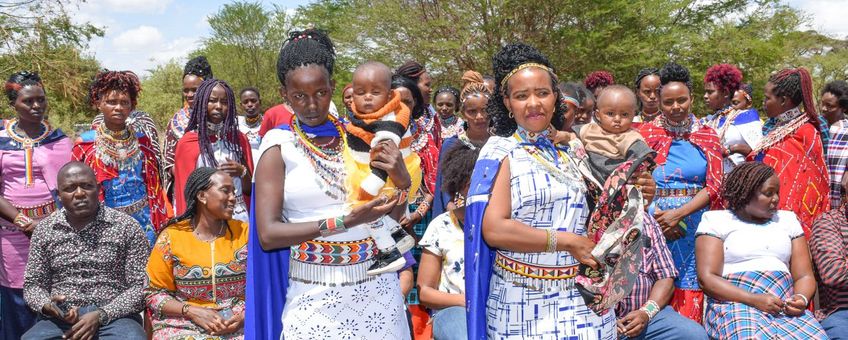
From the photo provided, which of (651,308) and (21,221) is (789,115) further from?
(21,221)

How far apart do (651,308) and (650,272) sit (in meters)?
0.26

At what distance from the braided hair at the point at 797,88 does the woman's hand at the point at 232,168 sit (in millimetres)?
4037

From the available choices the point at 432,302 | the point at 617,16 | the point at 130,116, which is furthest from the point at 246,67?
the point at 432,302

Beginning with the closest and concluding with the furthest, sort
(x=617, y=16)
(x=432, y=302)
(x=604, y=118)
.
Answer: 1. (x=604, y=118)
2. (x=432, y=302)
3. (x=617, y=16)

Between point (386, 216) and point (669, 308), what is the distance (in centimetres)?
218

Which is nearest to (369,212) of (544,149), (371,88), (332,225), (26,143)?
(332,225)

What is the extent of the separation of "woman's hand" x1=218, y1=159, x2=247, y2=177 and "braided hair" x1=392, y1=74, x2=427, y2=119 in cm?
174

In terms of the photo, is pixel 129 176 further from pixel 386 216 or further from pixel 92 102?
pixel 386 216

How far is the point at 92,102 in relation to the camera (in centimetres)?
536

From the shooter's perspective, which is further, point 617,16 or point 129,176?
point 617,16

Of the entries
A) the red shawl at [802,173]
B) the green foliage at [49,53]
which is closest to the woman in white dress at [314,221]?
the red shawl at [802,173]

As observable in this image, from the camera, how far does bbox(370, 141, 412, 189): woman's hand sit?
2.62 meters

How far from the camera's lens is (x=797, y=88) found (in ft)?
17.5

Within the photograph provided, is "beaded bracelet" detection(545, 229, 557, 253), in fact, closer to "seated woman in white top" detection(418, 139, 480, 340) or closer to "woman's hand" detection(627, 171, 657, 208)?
"woman's hand" detection(627, 171, 657, 208)
